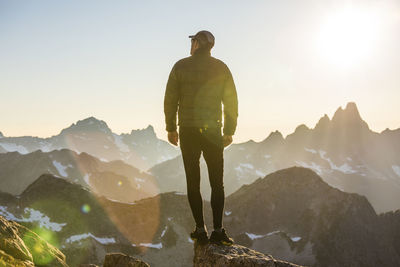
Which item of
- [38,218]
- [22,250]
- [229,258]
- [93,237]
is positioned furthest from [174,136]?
[38,218]

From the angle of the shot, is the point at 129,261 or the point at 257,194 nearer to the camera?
the point at 129,261

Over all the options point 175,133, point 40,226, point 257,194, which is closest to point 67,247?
point 40,226

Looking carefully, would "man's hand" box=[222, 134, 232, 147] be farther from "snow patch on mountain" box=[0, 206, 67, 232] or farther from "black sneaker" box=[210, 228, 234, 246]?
"snow patch on mountain" box=[0, 206, 67, 232]

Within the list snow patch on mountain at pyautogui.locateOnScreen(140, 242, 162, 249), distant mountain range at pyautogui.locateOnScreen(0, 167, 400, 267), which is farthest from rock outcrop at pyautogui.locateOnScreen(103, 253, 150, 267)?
snow patch on mountain at pyautogui.locateOnScreen(140, 242, 162, 249)

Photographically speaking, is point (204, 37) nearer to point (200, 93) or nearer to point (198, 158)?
point (200, 93)

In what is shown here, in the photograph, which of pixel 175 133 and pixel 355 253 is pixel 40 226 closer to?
pixel 355 253

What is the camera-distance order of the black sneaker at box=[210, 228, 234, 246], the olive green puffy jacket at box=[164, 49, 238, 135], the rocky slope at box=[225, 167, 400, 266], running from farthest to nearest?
1. the rocky slope at box=[225, 167, 400, 266]
2. the black sneaker at box=[210, 228, 234, 246]
3. the olive green puffy jacket at box=[164, 49, 238, 135]

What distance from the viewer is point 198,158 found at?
22.2 feet

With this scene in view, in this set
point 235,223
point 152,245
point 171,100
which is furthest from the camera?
point 235,223

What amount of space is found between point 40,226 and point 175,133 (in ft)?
461

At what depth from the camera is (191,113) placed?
6.63 m

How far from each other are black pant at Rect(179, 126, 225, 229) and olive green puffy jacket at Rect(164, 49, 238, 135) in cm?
18

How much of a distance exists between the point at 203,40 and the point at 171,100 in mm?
1342

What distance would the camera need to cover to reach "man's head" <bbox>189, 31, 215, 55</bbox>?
6809mm
